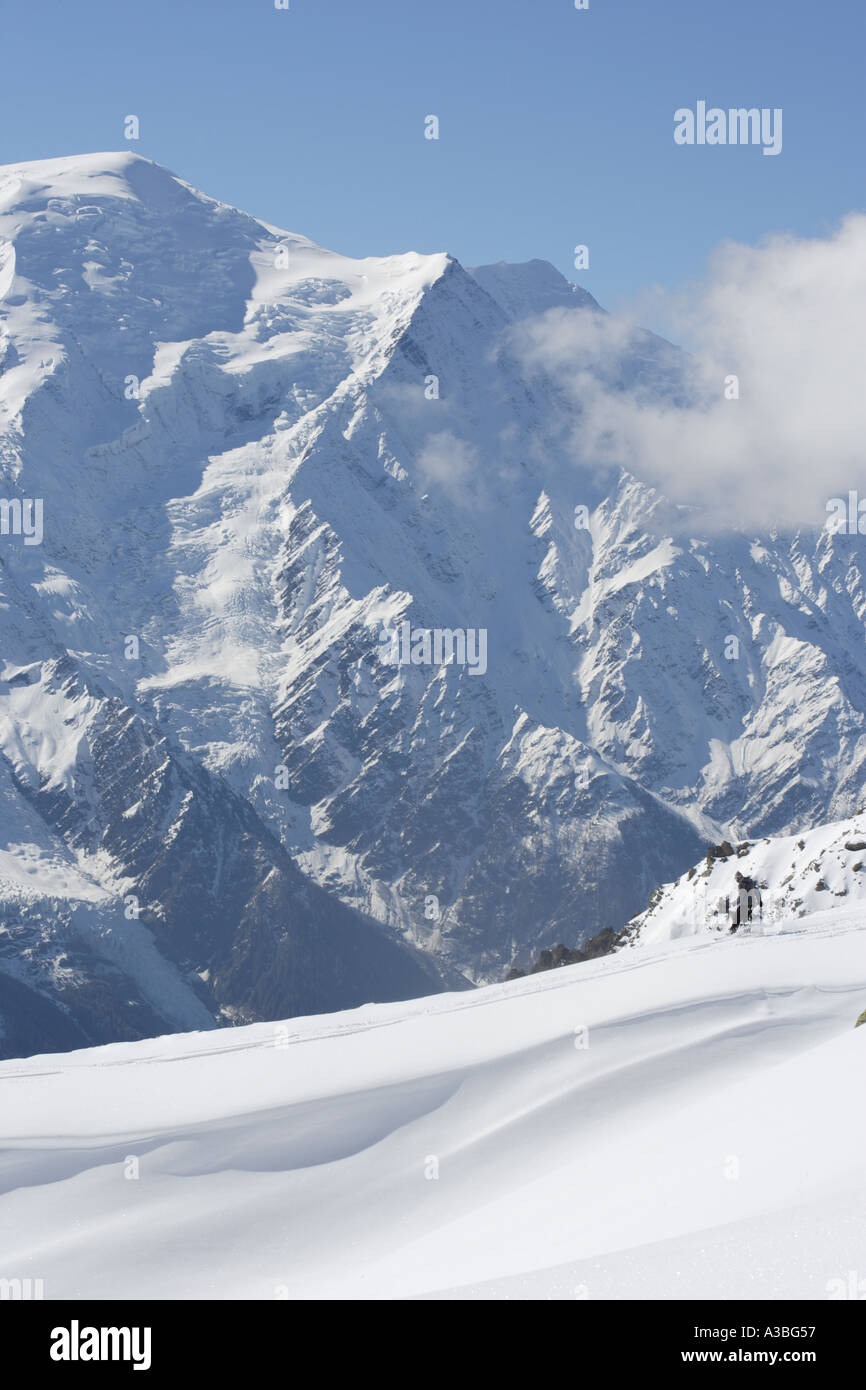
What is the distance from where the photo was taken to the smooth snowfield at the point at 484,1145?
26125 mm

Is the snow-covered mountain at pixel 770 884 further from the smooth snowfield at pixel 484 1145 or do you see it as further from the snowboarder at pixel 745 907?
the smooth snowfield at pixel 484 1145

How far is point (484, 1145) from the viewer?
4050 cm

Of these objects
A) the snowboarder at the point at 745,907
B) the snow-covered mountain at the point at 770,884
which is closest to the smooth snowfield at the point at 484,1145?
the snowboarder at the point at 745,907

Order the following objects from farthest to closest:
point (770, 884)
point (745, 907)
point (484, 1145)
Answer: point (770, 884), point (745, 907), point (484, 1145)

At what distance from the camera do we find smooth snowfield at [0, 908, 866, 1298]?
2612 centimetres

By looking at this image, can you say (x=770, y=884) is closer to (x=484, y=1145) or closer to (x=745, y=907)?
(x=745, y=907)

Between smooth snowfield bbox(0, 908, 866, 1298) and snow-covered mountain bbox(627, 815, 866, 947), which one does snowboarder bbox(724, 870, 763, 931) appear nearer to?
snow-covered mountain bbox(627, 815, 866, 947)

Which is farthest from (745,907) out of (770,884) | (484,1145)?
(484,1145)

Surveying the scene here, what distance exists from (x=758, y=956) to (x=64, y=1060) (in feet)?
86.0

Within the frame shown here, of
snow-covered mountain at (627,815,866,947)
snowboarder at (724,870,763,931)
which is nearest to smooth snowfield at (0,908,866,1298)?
snowboarder at (724,870,763,931)
